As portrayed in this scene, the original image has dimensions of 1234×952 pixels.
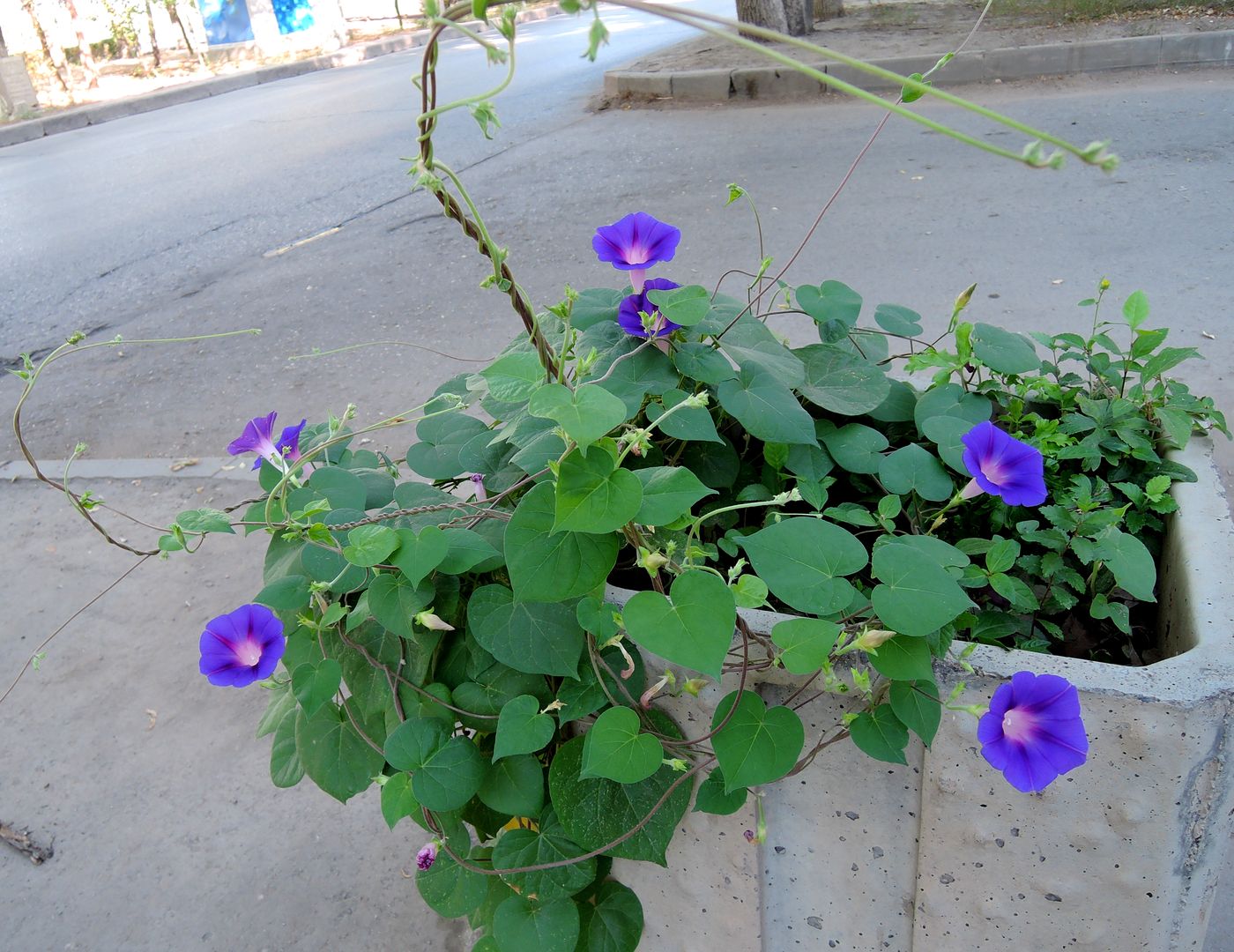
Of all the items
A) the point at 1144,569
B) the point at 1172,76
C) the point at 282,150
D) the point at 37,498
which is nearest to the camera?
the point at 1144,569

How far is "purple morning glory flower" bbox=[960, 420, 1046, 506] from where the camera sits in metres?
1.09

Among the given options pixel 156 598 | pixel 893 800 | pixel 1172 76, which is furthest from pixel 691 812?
pixel 1172 76

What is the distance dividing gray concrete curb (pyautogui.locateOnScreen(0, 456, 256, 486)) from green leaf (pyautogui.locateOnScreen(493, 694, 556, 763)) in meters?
2.19

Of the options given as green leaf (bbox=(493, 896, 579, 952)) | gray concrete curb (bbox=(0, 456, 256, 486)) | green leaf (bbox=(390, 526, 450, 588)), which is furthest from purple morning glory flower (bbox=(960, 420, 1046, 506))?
gray concrete curb (bbox=(0, 456, 256, 486))

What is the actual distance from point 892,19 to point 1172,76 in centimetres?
315

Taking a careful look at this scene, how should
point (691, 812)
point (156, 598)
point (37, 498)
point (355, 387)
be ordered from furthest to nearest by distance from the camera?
point (355, 387) < point (37, 498) < point (156, 598) < point (691, 812)

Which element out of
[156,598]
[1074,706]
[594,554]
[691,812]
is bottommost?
[156,598]

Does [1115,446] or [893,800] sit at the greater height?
[1115,446]

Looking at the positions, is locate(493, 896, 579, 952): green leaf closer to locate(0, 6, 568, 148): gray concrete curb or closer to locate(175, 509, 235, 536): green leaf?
locate(175, 509, 235, 536): green leaf

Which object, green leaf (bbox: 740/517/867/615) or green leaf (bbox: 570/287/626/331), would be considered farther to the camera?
green leaf (bbox: 570/287/626/331)

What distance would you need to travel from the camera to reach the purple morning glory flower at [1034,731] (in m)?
0.91

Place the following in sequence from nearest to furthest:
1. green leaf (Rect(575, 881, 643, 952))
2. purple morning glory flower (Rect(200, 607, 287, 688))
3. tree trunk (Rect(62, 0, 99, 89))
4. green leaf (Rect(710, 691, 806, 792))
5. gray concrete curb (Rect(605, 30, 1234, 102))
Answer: green leaf (Rect(710, 691, 806, 792)), purple morning glory flower (Rect(200, 607, 287, 688)), green leaf (Rect(575, 881, 643, 952)), gray concrete curb (Rect(605, 30, 1234, 102)), tree trunk (Rect(62, 0, 99, 89))

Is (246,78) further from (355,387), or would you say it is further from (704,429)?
(704,429)

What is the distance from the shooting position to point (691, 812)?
4.02 ft
